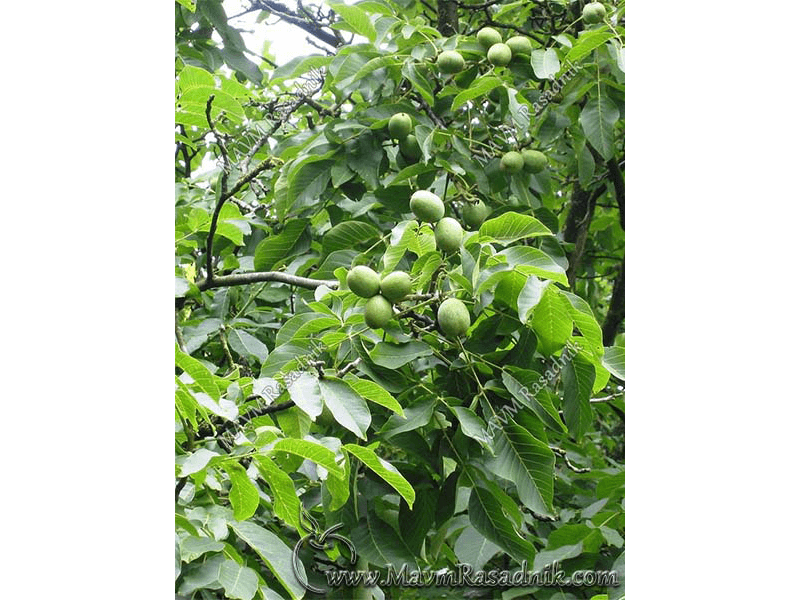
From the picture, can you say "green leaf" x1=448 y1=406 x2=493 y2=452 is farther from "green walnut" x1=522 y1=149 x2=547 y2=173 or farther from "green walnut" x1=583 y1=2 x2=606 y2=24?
"green walnut" x1=583 y1=2 x2=606 y2=24

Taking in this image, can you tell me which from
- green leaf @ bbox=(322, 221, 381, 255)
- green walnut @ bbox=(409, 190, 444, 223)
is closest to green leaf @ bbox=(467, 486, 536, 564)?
green walnut @ bbox=(409, 190, 444, 223)

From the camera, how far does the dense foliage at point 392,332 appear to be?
3.53 feet

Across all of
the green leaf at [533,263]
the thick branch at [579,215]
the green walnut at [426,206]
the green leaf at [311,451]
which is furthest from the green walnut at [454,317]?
the thick branch at [579,215]

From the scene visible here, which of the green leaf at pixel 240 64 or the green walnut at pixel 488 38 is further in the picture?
the green leaf at pixel 240 64

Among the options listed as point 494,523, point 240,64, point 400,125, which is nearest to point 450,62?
point 400,125

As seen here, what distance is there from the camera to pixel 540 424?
1288 millimetres

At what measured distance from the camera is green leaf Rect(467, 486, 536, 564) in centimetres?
125

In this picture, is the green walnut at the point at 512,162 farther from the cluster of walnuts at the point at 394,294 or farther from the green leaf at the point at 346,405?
the green leaf at the point at 346,405

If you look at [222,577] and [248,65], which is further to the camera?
[248,65]

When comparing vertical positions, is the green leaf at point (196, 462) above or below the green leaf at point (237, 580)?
above
